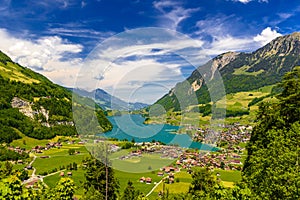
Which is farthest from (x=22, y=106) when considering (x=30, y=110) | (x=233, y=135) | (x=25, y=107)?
(x=233, y=135)

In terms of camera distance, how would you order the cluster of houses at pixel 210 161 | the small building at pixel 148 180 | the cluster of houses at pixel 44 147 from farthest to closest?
the cluster of houses at pixel 44 147 < the cluster of houses at pixel 210 161 < the small building at pixel 148 180

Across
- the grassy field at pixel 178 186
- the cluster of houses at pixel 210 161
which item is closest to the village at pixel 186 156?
the cluster of houses at pixel 210 161

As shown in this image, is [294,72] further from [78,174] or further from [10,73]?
[10,73]

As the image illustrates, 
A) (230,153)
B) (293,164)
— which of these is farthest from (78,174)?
(293,164)

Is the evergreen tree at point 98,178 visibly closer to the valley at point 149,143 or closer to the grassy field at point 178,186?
the valley at point 149,143

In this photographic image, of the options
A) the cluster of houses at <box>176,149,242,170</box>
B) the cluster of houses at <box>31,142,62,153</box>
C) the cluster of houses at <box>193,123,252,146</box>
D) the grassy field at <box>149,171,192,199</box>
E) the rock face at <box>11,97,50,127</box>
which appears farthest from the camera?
the rock face at <box>11,97,50,127</box>

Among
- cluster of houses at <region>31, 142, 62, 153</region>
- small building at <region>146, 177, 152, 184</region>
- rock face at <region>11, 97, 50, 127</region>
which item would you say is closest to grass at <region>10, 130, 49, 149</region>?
cluster of houses at <region>31, 142, 62, 153</region>

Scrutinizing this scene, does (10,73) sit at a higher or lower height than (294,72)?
higher

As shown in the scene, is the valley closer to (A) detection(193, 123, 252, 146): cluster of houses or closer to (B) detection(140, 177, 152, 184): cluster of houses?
(A) detection(193, 123, 252, 146): cluster of houses
